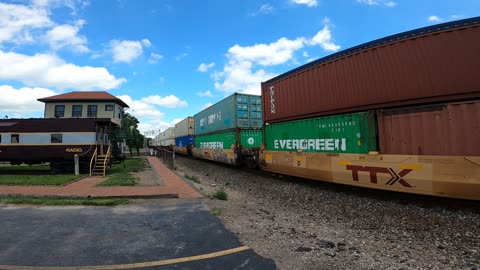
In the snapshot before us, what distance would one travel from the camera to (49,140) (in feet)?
50.8

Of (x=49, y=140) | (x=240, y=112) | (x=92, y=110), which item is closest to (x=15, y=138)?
(x=49, y=140)

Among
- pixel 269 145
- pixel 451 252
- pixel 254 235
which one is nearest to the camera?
pixel 451 252

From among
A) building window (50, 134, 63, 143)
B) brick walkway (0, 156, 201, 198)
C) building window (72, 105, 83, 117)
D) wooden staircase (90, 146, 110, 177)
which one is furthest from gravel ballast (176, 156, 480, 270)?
building window (72, 105, 83, 117)

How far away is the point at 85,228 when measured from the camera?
5.77 meters

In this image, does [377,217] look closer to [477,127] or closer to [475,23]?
[477,127]

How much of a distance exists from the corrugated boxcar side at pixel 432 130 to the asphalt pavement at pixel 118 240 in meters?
4.94

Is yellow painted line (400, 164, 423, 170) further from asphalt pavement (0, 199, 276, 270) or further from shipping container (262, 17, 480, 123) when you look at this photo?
asphalt pavement (0, 199, 276, 270)

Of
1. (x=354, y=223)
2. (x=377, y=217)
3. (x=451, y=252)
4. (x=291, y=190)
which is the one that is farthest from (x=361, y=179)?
(x=451, y=252)

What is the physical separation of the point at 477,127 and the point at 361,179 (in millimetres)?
2953

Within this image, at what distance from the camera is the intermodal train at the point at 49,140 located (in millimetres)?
15375

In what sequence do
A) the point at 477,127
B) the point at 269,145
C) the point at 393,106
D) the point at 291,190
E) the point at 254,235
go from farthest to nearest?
the point at 269,145 → the point at 291,190 → the point at 393,106 → the point at 477,127 → the point at 254,235

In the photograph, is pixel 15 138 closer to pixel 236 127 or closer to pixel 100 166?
pixel 100 166

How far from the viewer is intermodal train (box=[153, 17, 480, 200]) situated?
6523 mm

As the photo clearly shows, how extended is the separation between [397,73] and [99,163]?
46.4 feet
